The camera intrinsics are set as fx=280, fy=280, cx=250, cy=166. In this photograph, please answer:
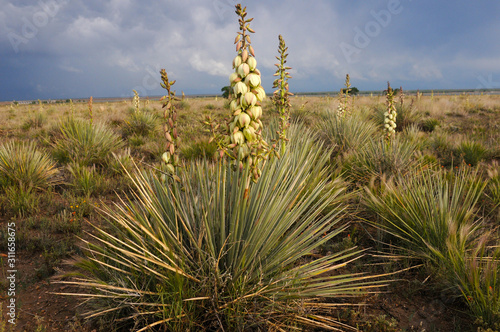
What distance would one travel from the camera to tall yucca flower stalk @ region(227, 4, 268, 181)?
1614mm

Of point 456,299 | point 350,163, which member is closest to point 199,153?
point 350,163

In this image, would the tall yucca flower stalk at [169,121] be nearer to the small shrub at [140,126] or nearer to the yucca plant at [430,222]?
the yucca plant at [430,222]

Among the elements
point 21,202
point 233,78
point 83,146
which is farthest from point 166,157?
point 83,146

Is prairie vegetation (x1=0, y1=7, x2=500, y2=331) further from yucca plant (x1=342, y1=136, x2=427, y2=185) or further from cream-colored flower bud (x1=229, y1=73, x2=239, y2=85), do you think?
yucca plant (x1=342, y1=136, x2=427, y2=185)

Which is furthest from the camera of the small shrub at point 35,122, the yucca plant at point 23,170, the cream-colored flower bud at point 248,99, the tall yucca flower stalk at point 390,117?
the small shrub at point 35,122

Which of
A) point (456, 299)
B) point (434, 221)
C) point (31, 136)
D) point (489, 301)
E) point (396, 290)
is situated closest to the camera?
point (489, 301)

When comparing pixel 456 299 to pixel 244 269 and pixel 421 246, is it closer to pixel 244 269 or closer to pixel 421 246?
pixel 421 246

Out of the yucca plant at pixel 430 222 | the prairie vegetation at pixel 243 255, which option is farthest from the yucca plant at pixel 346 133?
the yucca plant at pixel 430 222

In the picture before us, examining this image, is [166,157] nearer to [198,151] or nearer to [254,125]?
[254,125]

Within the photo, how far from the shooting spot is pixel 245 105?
164cm

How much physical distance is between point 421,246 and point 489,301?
76 cm

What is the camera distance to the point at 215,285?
1.63 m

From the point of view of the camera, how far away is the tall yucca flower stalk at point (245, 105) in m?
1.61

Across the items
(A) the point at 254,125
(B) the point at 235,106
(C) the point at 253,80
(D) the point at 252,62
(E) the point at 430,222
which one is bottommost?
(E) the point at 430,222
